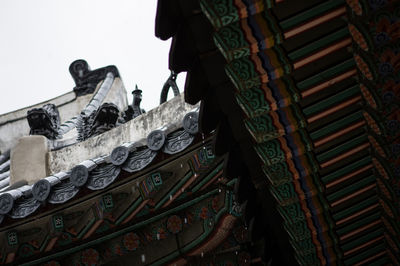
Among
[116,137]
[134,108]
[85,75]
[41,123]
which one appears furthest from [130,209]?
[85,75]

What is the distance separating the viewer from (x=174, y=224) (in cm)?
733

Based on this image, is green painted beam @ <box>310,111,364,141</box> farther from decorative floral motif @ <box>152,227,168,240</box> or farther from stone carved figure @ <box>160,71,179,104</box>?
stone carved figure @ <box>160,71,179,104</box>

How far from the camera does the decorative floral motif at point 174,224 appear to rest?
7.33 metres

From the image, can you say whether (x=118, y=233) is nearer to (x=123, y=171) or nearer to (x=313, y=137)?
(x=123, y=171)

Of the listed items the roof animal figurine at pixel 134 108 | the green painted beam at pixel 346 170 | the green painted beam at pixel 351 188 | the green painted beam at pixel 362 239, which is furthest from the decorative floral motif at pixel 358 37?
the roof animal figurine at pixel 134 108

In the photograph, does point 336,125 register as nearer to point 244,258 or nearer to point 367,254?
point 367,254

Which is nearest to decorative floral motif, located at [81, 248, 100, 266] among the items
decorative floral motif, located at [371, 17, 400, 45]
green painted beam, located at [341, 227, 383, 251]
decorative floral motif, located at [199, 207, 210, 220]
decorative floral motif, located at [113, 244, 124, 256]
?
decorative floral motif, located at [113, 244, 124, 256]

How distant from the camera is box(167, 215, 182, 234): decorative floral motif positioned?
24.0ft

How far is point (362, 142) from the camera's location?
17.4 feet

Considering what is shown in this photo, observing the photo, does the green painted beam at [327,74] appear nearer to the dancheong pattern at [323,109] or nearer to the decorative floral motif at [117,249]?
the dancheong pattern at [323,109]

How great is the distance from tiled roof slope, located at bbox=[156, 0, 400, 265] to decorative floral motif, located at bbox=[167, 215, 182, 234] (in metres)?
1.60

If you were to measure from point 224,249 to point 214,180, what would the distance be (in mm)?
1100

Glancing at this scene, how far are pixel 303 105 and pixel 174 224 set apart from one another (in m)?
3.01

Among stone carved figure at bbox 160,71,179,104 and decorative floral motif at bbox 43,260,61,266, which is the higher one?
stone carved figure at bbox 160,71,179,104
